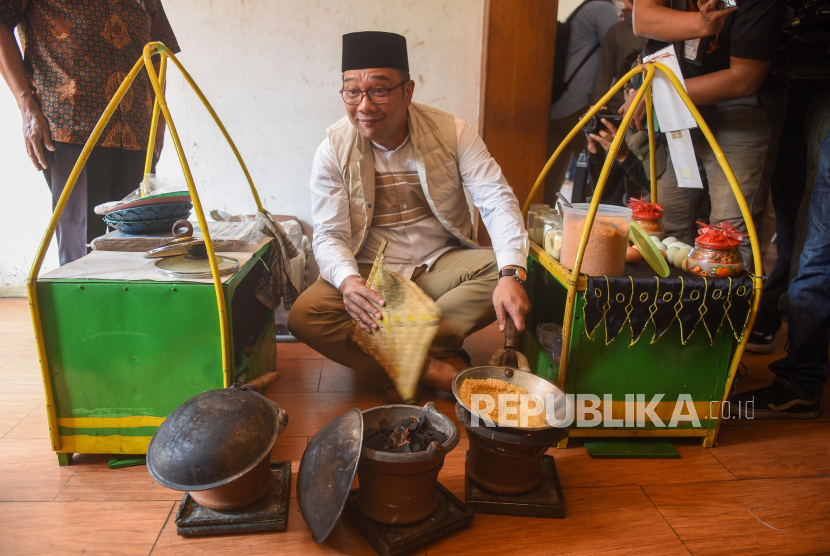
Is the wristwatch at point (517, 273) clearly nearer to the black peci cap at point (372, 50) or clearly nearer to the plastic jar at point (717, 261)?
the plastic jar at point (717, 261)

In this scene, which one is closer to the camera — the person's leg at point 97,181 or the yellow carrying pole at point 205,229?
the yellow carrying pole at point 205,229

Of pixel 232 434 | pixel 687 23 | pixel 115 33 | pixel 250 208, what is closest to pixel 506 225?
pixel 687 23

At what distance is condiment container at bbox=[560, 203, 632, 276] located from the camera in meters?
1.57

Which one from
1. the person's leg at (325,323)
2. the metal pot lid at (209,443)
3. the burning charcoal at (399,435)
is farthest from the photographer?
the person's leg at (325,323)

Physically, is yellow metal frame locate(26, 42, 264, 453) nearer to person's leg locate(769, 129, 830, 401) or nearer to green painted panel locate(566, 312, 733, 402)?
green painted panel locate(566, 312, 733, 402)

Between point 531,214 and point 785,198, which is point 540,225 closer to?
point 531,214

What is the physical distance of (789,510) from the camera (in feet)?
4.69

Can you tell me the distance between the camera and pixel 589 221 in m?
1.48

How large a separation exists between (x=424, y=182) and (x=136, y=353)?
3.67 ft

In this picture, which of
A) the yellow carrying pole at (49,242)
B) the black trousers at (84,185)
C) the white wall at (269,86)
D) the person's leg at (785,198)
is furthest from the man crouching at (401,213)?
the white wall at (269,86)

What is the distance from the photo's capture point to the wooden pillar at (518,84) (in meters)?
3.12

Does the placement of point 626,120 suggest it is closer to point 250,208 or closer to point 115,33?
point 115,33

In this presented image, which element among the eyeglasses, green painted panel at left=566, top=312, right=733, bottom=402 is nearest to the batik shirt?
the eyeglasses

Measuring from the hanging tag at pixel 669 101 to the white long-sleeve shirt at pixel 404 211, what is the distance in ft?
1.84
